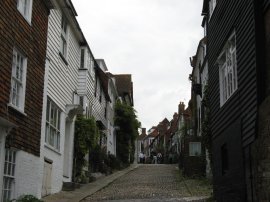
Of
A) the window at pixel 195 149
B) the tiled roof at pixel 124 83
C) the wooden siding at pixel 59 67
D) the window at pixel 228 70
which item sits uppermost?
the tiled roof at pixel 124 83

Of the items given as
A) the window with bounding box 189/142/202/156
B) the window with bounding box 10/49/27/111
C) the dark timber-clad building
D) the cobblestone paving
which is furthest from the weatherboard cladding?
the window with bounding box 189/142/202/156

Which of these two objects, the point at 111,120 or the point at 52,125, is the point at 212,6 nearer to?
the point at 52,125

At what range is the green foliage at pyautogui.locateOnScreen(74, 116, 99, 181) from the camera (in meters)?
22.4

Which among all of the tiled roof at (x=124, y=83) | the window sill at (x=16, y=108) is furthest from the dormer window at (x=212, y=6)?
the tiled roof at (x=124, y=83)

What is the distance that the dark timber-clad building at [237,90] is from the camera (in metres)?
10.8

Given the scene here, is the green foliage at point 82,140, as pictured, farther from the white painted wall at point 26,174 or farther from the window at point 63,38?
the white painted wall at point 26,174

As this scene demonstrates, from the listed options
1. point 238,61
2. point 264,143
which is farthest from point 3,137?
point 264,143

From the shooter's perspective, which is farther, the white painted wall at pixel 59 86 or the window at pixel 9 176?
the white painted wall at pixel 59 86

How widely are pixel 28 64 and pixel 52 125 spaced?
415cm

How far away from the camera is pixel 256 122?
1068 centimetres

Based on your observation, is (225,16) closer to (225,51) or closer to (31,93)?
(225,51)

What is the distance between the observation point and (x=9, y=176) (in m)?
13.0

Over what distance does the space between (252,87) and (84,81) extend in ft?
46.1

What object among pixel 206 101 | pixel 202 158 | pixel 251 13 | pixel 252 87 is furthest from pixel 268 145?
pixel 202 158
